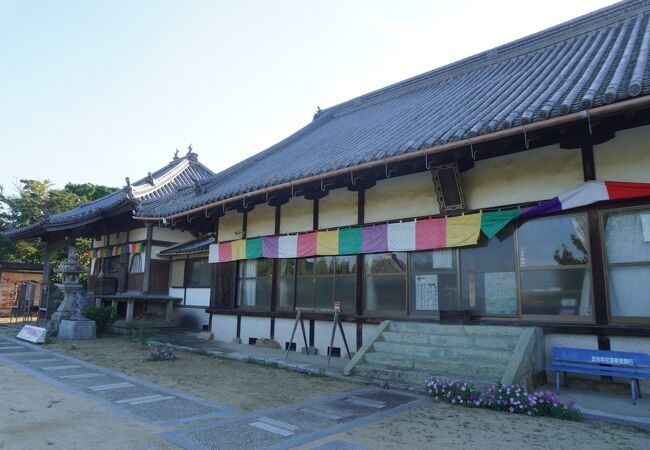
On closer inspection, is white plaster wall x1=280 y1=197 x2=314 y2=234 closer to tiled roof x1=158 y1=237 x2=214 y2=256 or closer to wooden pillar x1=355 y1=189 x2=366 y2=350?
wooden pillar x1=355 y1=189 x2=366 y2=350

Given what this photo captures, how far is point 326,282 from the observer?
33.9 ft

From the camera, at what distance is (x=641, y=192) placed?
6176mm

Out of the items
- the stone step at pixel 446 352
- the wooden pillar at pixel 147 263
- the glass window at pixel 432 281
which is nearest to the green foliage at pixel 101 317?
the wooden pillar at pixel 147 263

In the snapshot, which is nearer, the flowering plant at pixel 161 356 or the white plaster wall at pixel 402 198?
the white plaster wall at pixel 402 198

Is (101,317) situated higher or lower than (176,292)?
lower

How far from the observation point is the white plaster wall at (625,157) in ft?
20.7

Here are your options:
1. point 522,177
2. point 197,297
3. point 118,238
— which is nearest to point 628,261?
point 522,177

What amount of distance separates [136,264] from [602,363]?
18.1 metres

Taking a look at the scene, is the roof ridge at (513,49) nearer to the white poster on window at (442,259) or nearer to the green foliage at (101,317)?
the white poster on window at (442,259)

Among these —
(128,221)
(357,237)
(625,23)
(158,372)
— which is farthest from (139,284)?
(625,23)

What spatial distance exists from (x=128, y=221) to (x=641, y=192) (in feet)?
63.1

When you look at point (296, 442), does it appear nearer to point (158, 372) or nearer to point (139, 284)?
point (158, 372)

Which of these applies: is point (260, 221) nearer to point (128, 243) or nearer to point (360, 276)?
point (360, 276)

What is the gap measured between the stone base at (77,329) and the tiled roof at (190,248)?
→ 464 cm
